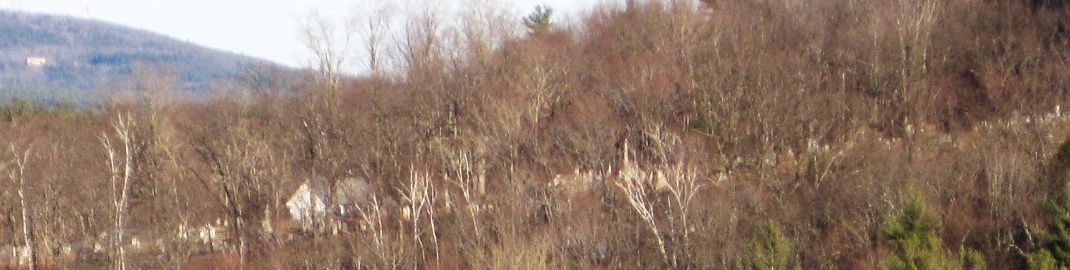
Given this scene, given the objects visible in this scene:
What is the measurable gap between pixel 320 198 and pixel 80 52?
126 metres

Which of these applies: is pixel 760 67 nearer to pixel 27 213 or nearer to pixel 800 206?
pixel 800 206

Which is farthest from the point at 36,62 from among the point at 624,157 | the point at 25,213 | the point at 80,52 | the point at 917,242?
the point at 917,242

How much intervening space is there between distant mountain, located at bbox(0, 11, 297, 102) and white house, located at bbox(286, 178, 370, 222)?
87689 millimetres

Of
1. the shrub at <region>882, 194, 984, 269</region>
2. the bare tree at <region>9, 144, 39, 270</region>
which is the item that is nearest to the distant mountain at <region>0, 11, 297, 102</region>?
the bare tree at <region>9, 144, 39, 270</region>

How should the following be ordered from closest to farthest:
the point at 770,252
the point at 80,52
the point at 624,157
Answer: the point at 770,252 < the point at 624,157 < the point at 80,52

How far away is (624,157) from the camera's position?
29328 mm

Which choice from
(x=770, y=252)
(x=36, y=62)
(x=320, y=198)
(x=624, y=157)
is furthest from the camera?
(x=36, y=62)

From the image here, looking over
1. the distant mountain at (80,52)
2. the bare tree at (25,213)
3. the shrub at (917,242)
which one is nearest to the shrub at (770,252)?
the shrub at (917,242)

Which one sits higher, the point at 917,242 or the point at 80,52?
the point at 80,52

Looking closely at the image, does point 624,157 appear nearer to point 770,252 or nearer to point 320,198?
point 320,198

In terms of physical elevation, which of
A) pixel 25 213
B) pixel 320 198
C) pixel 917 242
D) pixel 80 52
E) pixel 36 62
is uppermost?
pixel 80 52

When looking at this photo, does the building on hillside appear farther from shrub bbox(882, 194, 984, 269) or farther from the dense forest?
shrub bbox(882, 194, 984, 269)

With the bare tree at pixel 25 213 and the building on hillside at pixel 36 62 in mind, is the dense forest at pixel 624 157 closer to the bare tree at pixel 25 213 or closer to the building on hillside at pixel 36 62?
the bare tree at pixel 25 213

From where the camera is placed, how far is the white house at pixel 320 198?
32.0 metres
